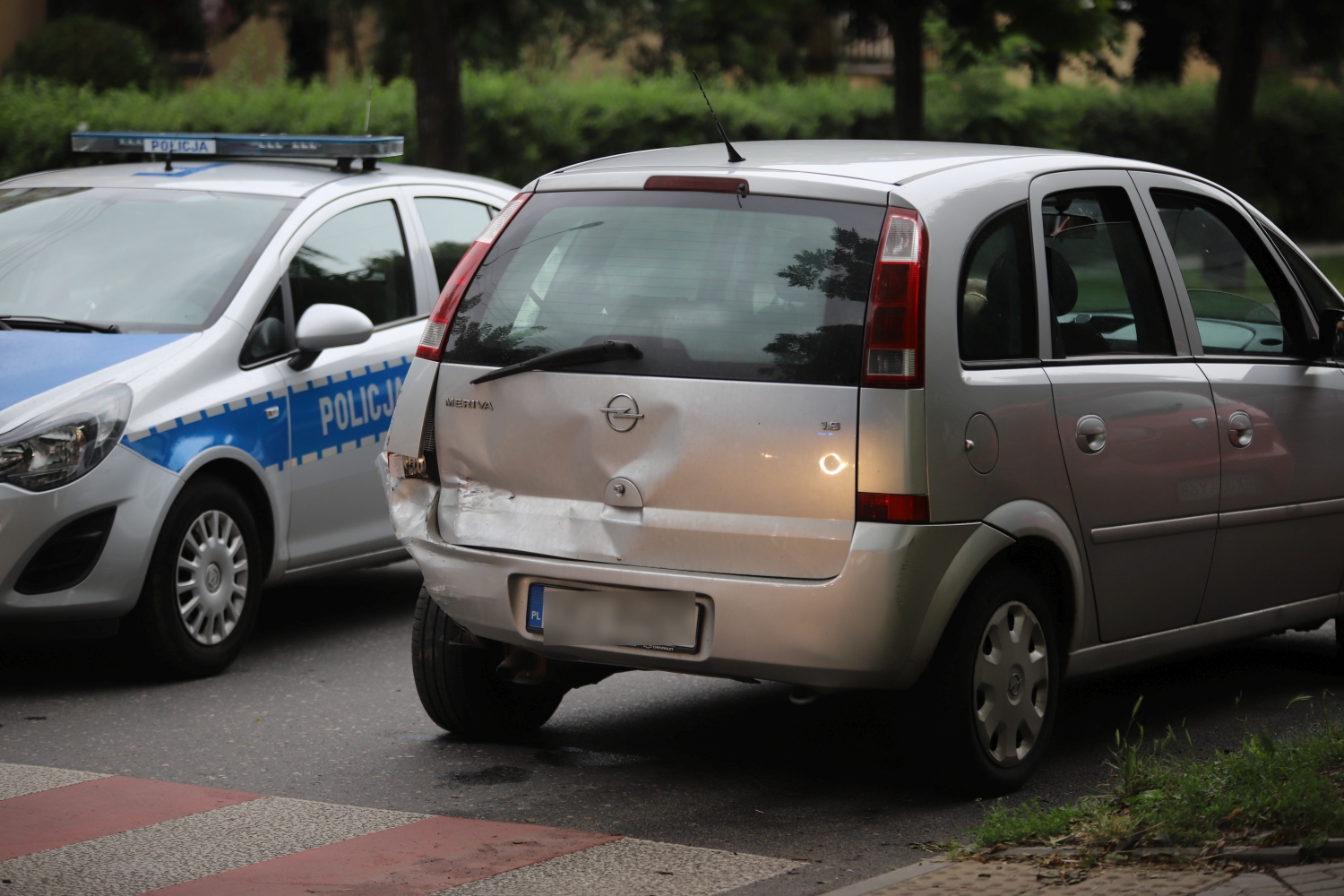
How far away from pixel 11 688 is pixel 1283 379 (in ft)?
14.7

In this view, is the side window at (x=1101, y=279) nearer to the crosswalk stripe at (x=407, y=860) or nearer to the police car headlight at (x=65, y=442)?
the crosswalk stripe at (x=407, y=860)

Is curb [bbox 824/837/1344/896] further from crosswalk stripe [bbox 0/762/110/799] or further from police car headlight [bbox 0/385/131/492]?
police car headlight [bbox 0/385/131/492]

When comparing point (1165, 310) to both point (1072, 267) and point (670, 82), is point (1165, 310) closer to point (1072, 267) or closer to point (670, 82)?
point (1072, 267)

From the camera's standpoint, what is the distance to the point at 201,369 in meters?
6.48

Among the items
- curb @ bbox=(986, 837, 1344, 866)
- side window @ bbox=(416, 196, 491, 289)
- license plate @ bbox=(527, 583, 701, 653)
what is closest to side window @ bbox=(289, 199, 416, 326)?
side window @ bbox=(416, 196, 491, 289)

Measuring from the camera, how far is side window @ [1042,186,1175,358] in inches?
201

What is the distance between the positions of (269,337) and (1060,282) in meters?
3.18

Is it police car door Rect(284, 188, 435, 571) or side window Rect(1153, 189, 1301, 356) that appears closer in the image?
side window Rect(1153, 189, 1301, 356)

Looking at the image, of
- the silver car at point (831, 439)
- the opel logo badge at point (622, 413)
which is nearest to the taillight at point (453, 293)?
the silver car at point (831, 439)

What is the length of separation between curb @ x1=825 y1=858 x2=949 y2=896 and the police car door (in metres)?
3.46

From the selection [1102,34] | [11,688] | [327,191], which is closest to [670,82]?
[1102,34]

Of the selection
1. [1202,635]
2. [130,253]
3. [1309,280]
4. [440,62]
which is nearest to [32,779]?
[130,253]

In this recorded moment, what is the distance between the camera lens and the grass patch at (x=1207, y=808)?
4125 millimetres

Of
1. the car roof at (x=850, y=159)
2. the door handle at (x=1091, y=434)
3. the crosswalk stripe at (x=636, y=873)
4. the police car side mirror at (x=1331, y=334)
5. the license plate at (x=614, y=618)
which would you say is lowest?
the crosswalk stripe at (x=636, y=873)
